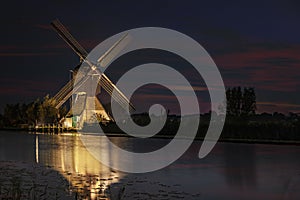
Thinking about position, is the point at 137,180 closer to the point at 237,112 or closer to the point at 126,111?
the point at 126,111

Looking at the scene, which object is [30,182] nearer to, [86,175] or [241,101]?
[86,175]

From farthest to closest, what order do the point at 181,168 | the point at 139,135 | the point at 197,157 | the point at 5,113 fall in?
the point at 5,113
the point at 139,135
the point at 197,157
the point at 181,168

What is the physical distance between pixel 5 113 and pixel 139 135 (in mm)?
29692

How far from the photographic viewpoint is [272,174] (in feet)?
40.1

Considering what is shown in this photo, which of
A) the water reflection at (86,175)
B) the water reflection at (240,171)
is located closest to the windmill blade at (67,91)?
the water reflection at (86,175)

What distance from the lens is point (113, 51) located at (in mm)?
42625

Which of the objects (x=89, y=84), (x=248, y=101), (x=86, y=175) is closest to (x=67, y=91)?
(x=89, y=84)

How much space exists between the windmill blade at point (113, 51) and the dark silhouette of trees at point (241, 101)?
472 inches

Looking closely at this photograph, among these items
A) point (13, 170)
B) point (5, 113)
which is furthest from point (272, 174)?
point (5, 113)

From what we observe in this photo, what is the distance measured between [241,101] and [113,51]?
1366cm

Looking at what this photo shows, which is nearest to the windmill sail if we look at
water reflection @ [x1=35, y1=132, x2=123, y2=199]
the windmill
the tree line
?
the windmill

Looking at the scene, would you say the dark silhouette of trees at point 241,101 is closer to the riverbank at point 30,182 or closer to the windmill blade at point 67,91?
the windmill blade at point 67,91

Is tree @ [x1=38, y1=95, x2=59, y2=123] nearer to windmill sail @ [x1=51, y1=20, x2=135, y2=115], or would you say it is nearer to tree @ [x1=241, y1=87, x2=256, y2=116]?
windmill sail @ [x1=51, y1=20, x2=135, y2=115]

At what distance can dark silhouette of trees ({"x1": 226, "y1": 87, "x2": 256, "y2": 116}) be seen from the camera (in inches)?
1806
